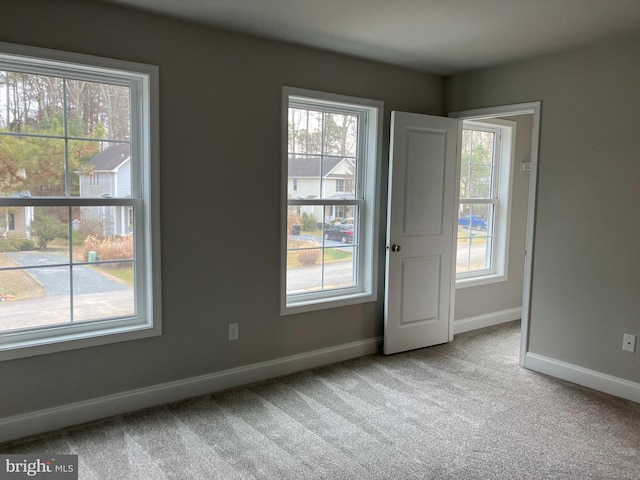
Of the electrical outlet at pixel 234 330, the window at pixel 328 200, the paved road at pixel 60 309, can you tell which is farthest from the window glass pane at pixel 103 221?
the window at pixel 328 200

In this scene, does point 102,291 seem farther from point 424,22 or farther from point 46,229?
point 424,22

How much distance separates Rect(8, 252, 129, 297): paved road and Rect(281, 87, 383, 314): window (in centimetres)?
123

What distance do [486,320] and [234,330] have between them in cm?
274

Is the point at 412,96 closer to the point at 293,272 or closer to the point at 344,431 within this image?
the point at 293,272

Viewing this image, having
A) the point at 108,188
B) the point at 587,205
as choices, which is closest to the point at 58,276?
the point at 108,188

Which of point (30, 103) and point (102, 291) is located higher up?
point (30, 103)

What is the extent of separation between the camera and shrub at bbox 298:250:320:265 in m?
3.70

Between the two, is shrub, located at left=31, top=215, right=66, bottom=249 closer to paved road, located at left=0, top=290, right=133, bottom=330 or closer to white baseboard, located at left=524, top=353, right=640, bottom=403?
paved road, located at left=0, top=290, right=133, bottom=330

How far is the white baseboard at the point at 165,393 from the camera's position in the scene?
2.64 m

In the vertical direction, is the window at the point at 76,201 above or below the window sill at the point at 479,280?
above

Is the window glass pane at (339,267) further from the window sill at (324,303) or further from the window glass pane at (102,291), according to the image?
the window glass pane at (102,291)

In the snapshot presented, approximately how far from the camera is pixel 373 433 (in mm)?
2721

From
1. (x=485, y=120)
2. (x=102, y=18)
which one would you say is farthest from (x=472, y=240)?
(x=102, y=18)

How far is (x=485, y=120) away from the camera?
464 centimetres
